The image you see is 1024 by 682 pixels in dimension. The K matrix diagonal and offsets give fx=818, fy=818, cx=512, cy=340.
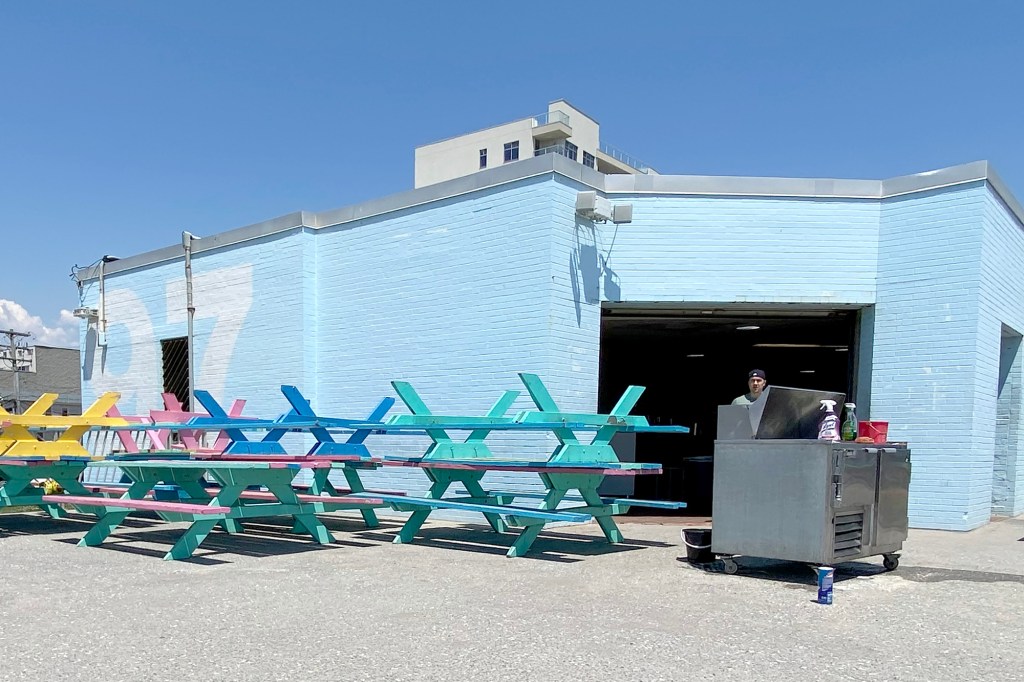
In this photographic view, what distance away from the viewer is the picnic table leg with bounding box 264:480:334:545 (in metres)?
8.18

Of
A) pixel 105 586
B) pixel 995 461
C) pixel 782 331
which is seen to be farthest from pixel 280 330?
pixel 995 461

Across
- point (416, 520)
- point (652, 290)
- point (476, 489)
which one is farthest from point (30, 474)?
point (652, 290)

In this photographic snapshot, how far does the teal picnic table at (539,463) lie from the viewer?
7730mm

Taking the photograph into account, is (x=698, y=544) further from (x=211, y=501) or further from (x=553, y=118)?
(x=553, y=118)

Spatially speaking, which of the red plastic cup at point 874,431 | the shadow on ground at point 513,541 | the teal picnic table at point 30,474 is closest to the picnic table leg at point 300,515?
the shadow on ground at point 513,541

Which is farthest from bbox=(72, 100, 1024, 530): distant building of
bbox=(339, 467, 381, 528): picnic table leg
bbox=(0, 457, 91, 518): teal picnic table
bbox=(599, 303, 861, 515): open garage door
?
bbox=(0, 457, 91, 518): teal picnic table

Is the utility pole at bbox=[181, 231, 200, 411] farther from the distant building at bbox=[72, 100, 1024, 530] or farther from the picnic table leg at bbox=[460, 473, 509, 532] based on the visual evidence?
the picnic table leg at bbox=[460, 473, 509, 532]

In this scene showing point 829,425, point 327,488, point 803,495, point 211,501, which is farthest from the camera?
point 327,488

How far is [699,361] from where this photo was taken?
21.5 m

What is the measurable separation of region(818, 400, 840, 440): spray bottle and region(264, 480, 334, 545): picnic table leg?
199 inches

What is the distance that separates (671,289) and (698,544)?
4.63 metres

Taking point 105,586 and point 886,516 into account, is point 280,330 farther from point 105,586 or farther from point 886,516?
point 886,516

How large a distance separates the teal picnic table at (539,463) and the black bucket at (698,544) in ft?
1.77

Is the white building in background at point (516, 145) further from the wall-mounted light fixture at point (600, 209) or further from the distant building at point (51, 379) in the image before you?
the wall-mounted light fixture at point (600, 209)
